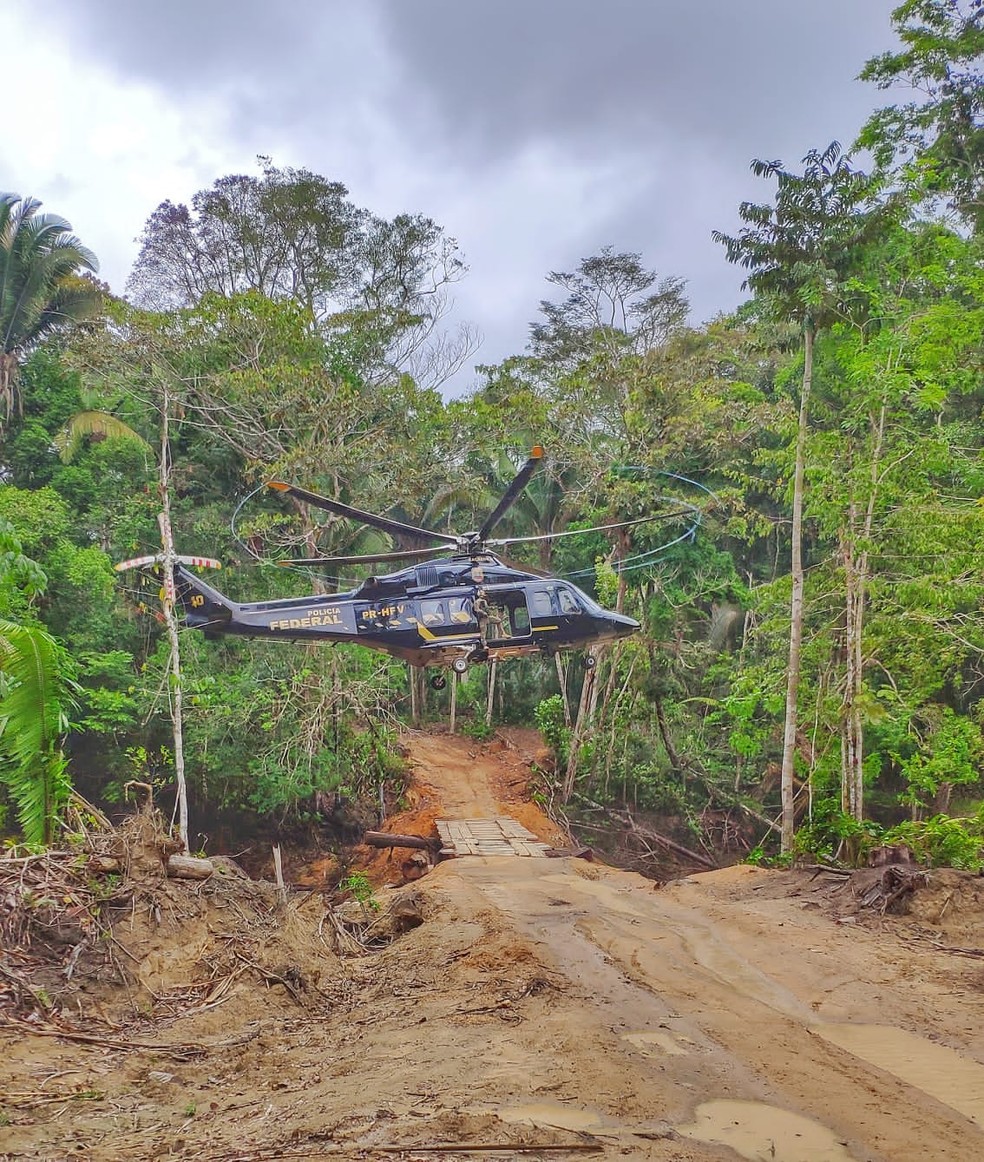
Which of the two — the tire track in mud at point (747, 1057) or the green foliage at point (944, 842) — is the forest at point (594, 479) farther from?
the tire track in mud at point (747, 1057)

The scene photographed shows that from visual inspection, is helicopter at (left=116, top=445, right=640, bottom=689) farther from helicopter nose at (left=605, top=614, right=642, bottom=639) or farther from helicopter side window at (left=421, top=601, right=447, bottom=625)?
helicopter nose at (left=605, top=614, right=642, bottom=639)

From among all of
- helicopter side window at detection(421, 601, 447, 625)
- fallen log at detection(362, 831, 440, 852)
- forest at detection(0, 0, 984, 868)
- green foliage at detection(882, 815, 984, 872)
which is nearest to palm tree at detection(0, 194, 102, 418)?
forest at detection(0, 0, 984, 868)

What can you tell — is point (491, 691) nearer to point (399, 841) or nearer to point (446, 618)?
point (399, 841)

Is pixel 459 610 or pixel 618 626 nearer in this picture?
pixel 459 610

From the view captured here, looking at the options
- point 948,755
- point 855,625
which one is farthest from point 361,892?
point 948,755

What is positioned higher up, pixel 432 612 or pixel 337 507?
pixel 337 507

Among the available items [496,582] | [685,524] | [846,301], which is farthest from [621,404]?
[496,582]
